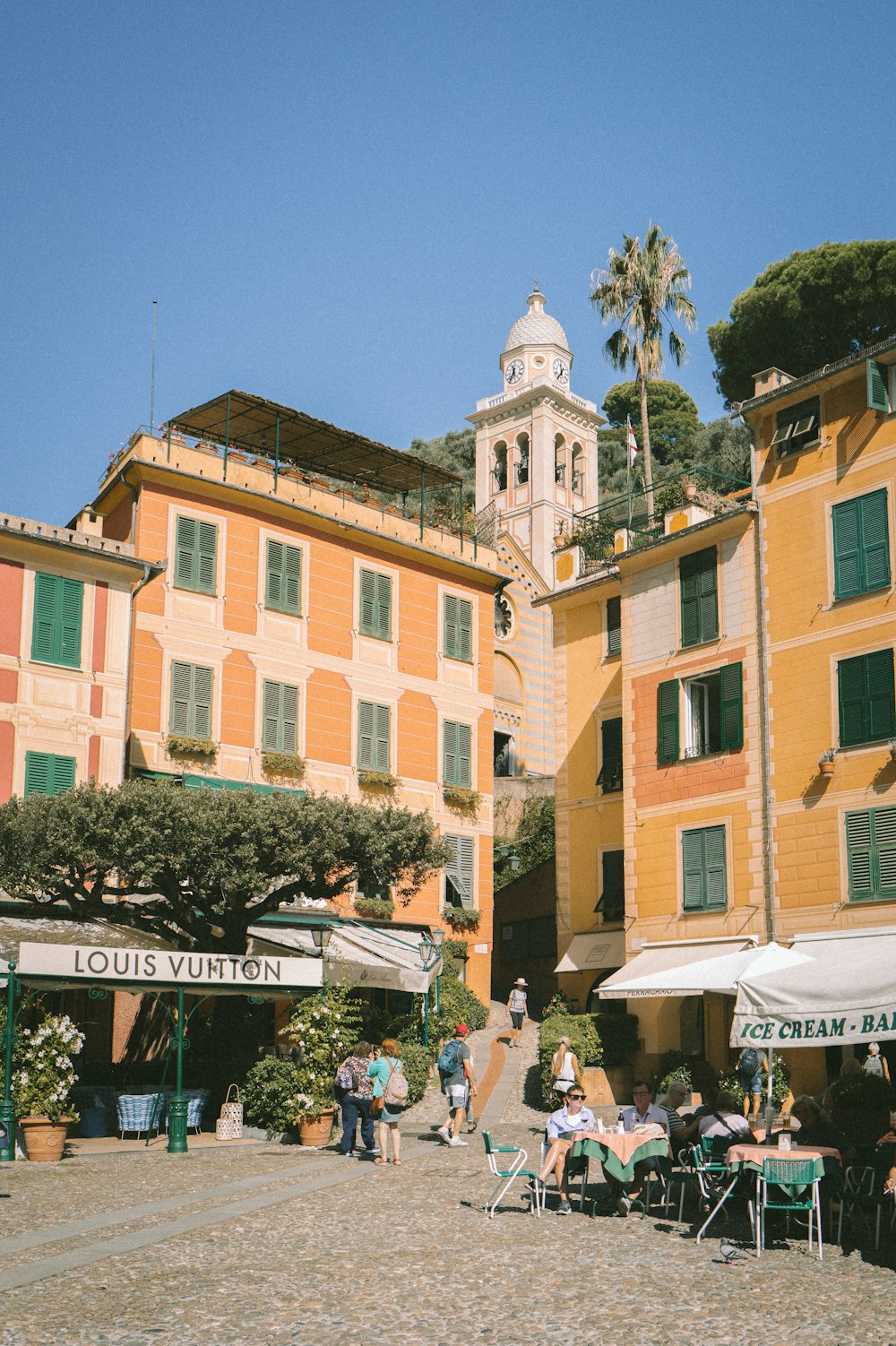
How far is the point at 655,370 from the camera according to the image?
4088 centimetres

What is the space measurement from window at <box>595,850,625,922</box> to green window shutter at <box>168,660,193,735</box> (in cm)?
905

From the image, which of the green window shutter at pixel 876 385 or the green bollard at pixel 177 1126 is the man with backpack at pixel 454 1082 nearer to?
the green bollard at pixel 177 1126

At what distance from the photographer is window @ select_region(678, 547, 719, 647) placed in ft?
86.7

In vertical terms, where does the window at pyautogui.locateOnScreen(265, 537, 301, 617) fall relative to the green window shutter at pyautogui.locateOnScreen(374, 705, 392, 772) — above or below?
above

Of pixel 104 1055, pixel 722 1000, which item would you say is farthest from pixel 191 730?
pixel 722 1000

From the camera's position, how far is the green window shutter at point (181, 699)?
Result: 2817 centimetres

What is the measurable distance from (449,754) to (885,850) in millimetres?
13009

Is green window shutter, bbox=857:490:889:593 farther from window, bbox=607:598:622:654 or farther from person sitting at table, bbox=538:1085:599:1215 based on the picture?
person sitting at table, bbox=538:1085:599:1215

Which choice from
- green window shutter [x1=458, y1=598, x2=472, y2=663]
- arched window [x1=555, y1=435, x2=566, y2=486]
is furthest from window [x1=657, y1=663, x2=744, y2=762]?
arched window [x1=555, y1=435, x2=566, y2=486]

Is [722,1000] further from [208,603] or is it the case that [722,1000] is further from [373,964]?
[208,603]

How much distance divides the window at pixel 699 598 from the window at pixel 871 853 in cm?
496

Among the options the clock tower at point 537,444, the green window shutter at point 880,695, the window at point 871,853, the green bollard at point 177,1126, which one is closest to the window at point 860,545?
the green window shutter at point 880,695

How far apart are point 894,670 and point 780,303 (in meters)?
27.5

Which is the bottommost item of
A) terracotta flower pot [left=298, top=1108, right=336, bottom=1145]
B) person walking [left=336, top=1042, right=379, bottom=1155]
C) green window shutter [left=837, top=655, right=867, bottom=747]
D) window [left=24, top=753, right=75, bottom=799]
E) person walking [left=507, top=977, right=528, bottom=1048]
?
terracotta flower pot [left=298, top=1108, right=336, bottom=1145]
